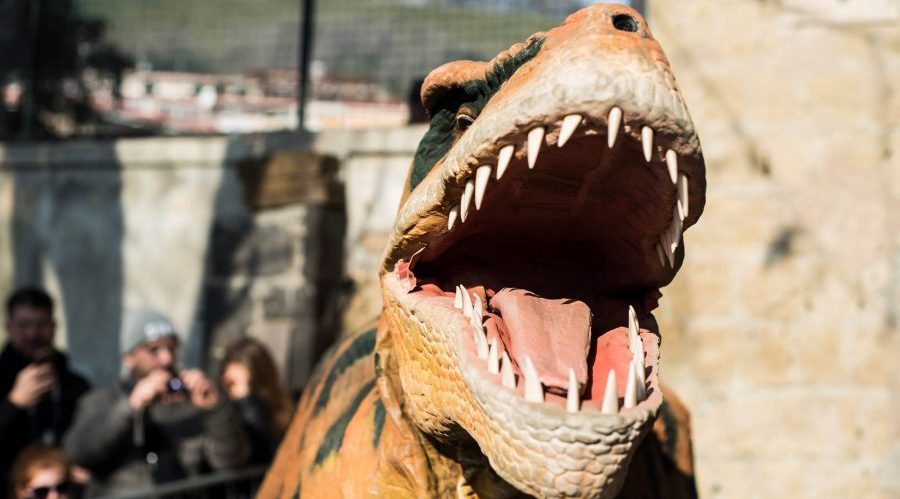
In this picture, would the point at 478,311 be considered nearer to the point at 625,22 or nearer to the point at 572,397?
the point at 572,397

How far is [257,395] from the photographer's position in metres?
4.09

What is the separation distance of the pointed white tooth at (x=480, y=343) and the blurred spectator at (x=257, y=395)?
99.5 inches

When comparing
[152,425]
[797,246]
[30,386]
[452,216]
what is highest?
[452,216]

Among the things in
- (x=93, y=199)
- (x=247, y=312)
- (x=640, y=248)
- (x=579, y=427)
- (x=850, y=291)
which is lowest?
(x=247, y=312)

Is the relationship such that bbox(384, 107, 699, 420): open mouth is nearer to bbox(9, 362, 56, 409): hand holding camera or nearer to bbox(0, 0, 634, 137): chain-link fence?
bbox(9, 362, 56, 409): hand holding camera

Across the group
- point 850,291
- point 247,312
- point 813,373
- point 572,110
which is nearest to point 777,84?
point 850,291

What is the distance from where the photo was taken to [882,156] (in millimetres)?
3422

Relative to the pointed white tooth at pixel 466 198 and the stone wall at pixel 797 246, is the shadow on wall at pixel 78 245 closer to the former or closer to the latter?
the stone wall at pixel 797 246

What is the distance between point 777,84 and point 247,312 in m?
2.89

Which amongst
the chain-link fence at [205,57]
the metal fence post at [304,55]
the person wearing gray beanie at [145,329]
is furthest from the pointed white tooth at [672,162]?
the chain-link fence at [205,57]

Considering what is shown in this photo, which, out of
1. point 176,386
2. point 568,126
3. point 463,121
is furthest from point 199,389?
point 568,126

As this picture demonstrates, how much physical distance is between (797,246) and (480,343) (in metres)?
2.24

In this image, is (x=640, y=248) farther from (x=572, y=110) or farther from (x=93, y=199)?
(x=93, y=199)

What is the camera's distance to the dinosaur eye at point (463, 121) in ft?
5.84
